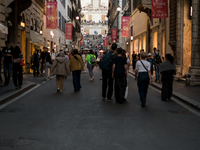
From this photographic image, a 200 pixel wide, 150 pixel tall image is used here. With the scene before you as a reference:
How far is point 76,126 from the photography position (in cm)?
739

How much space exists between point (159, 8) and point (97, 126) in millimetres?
15408

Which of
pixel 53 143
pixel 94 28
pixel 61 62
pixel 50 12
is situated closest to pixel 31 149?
pixel 53 143

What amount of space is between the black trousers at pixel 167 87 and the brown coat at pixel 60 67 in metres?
4.41

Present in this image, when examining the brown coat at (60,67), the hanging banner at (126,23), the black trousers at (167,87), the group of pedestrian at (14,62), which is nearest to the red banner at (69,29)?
the hanging banner at (126,23)

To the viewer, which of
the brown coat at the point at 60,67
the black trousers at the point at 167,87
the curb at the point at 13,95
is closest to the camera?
the curb at the point at 13,95

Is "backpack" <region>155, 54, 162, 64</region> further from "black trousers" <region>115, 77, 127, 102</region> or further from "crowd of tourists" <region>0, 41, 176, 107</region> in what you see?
"black trousers" <region>115, 77, 127, 102</region>

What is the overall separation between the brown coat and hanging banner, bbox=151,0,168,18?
27.6 feet

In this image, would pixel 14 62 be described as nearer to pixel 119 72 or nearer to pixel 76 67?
pixel 76 67

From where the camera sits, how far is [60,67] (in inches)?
593

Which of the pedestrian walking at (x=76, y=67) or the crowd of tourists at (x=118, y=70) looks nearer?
the crowd of tourists at (x=118, y=70)

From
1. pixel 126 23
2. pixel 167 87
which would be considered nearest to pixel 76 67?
pixel 167 87

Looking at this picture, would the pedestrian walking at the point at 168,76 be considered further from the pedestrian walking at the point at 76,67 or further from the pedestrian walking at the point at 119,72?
the pedestrian walking at the point at 76,67

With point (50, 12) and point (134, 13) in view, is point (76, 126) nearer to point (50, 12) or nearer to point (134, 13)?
point (50, 12)

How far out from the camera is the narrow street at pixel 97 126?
589 centimetres
